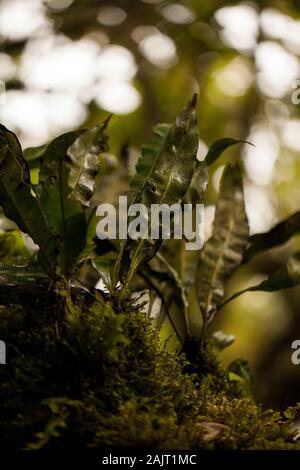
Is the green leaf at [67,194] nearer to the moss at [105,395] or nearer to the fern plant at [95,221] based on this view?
the fern plant at [95,221]

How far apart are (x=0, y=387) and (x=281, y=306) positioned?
539 centimetres

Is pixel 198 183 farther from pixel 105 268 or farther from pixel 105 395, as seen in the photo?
pixel 105 395

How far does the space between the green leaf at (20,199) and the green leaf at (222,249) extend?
15.1 inches

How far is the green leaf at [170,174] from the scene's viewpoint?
1.00 m

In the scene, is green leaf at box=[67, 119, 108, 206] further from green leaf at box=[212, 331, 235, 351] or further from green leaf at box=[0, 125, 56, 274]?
green leaf at box=[212, 331, 235, 351]

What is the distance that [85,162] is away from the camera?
41.3 inches

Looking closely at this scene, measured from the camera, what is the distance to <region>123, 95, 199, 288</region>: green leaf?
39.2 inches

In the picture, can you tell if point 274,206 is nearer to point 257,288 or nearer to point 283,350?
point 283,350

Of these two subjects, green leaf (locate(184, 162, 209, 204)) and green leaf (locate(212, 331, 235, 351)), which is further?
green leaf (locate(212, 331, 235, 351))

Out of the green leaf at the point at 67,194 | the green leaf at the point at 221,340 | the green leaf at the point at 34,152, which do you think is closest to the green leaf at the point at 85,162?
the green leaf at the point at 67,194

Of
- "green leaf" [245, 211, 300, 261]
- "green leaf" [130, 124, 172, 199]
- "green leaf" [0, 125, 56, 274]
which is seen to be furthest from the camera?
"green leaf" [245, 211, 300, 261]

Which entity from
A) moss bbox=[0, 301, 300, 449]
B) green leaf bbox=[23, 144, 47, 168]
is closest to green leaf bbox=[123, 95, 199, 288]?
moss bbox=[0, 301, 300, 449]

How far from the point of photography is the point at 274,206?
5.23 meters

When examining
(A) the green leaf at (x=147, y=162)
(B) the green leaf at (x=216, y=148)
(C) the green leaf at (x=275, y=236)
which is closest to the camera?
(A) the green leaf at (x=147, y=162)
